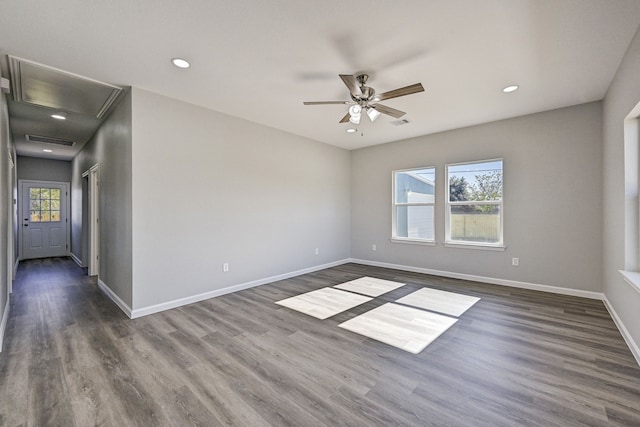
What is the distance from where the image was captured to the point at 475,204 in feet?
16.0

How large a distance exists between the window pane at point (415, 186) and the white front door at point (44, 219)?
8.89 m

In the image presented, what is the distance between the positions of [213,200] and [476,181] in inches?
173

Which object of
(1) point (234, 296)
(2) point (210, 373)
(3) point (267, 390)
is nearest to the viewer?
(3) point (267, 390)

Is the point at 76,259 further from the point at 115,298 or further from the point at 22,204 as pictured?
the point at 115,298

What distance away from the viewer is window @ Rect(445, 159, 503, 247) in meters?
4.69

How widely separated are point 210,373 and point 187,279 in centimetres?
188

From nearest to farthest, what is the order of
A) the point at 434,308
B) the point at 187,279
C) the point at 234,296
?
1. the point at 434,308
2. the point at 187,279
3. the point at 234,296

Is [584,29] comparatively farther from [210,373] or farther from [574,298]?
[210,373]

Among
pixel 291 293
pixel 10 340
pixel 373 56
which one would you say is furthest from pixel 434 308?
pixel 10 340

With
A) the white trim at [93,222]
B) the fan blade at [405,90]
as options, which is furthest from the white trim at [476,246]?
the white trim at [93,222]

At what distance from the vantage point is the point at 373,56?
8.75 ft

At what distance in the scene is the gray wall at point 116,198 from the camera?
3.43 metres

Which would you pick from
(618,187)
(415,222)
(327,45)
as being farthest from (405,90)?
(415,222)

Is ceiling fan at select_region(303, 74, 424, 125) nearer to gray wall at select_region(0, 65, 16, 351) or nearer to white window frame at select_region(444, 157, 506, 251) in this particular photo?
white window frame at select_region(444, 157, 506, 251)
